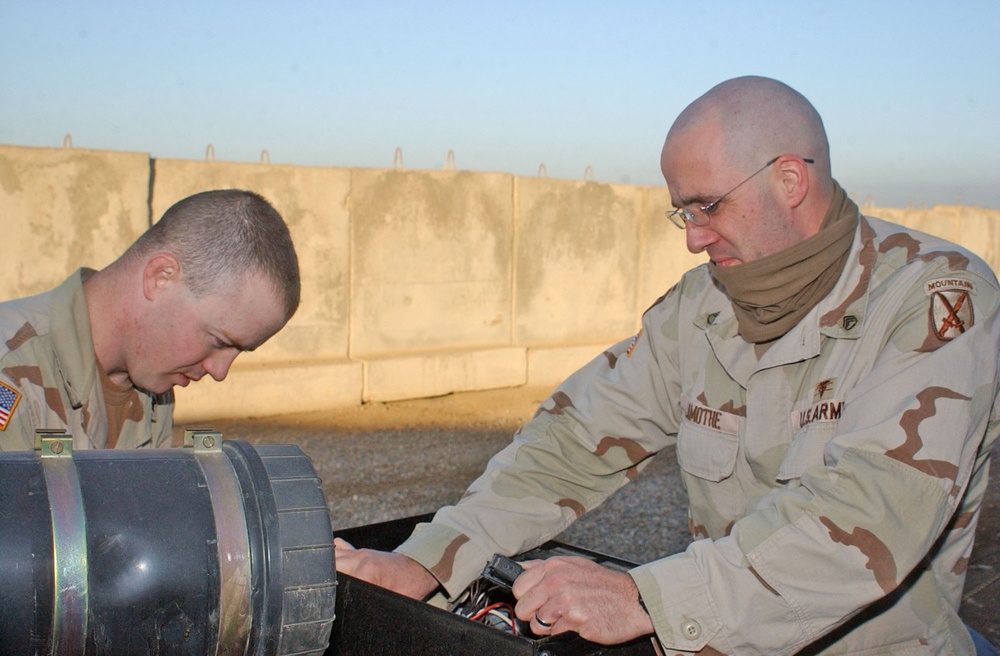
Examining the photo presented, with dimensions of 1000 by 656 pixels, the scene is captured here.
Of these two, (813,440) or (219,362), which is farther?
(219,362)

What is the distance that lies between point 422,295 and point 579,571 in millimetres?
6705

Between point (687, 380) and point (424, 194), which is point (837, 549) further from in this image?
point (424, 194)

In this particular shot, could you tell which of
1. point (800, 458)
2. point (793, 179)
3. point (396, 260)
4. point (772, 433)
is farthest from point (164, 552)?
point (396, 260)

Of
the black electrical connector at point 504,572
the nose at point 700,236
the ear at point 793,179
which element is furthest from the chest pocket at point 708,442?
the black electrical connector at point 504,572

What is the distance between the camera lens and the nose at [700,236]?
244cm

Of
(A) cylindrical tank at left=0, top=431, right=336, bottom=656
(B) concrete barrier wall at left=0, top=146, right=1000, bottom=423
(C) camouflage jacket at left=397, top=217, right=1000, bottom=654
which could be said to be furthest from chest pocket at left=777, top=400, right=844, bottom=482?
(B) concrete barrier wall at left=0, top=146, right=1000, bottom=423

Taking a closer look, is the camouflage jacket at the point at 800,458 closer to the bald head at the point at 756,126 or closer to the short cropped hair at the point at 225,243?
the bald head at the point at 756,126

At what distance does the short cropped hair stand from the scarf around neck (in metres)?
1.11

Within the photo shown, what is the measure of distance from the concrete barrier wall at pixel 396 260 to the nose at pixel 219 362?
4917mm

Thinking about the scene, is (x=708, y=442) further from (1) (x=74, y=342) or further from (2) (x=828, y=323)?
(1) (x=74, y=342)

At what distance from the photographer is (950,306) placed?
6.53 feet

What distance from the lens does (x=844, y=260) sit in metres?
2.33

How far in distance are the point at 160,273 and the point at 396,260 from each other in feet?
19.9

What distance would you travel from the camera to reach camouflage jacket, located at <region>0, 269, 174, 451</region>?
6.59 feet
